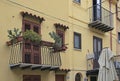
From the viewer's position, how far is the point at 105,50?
1595 cm

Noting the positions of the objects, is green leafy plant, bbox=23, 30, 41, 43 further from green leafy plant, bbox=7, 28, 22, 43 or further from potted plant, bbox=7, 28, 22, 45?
green leafy plant, bbox=7, 28, 22, 43

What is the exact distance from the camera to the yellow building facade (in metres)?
14.4

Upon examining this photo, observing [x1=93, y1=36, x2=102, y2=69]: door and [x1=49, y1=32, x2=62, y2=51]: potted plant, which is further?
[x1=93, y1=36, x2=102, y2=69]: door

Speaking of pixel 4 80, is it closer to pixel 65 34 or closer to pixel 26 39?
pixel 26 39

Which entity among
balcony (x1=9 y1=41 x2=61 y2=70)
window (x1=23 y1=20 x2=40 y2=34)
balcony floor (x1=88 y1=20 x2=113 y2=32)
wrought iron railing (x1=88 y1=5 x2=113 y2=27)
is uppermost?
wrought iron railing (x1=88 y1=5 x2=113 y2=27)

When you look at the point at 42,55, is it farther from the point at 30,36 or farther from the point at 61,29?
the point at 61,29

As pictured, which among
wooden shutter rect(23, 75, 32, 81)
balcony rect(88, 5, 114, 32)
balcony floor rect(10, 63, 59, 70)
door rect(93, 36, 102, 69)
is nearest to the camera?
balcony floor rect(10, 63, 59, 70)

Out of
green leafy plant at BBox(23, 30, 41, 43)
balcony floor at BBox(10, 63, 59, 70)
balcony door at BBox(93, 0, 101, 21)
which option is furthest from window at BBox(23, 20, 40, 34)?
balcony door at BBox(93, 0, 101, 21)

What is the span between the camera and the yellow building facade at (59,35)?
47.3 ft

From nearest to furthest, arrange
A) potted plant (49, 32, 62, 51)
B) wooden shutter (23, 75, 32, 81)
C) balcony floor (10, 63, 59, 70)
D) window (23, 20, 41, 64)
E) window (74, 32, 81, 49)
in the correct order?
balcony floor (10, 63, 59, 70) < window (23, 20, 41, 64) < wooden shutter (23, 75, 32, 81) < potted plant (49, 32, 62, 51) < window (74, 32, 81, 49)

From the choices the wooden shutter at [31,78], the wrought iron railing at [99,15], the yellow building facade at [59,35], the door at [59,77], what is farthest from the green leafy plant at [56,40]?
the wrought iron railing at [99,15]

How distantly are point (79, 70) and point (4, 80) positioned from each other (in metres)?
6.75

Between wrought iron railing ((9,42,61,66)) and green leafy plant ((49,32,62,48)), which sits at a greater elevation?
green leafy plant ((49,32,62,48))

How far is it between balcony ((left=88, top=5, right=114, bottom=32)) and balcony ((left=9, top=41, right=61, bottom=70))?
5.51 meters
